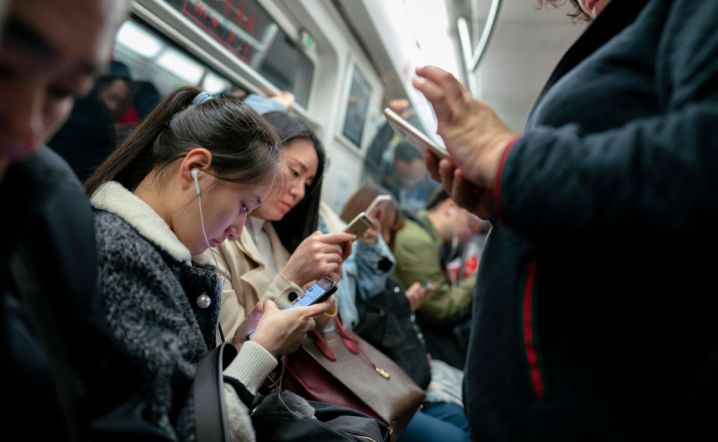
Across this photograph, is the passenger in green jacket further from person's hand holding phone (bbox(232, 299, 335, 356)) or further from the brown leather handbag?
person's hand holding phone (bbox(232, 299, 335, 356))

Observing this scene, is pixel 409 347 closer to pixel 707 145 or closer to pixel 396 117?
pixel 396 117

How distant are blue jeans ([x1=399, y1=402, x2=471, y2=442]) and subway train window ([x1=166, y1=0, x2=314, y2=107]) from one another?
6.75 ft

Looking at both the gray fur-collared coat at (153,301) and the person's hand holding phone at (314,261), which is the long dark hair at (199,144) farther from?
the person's hand holding phone at (314,261)

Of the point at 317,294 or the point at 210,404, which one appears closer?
the point at 210,404

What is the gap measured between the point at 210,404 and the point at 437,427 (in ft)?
4.34

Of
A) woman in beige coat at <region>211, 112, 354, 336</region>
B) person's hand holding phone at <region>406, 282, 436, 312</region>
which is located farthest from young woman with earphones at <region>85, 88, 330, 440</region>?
person's hand holding phone at <region>406, 282, 436, 312</region>

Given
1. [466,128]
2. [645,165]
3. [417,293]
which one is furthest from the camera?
[417,293]

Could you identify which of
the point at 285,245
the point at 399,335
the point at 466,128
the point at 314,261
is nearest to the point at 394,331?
the point at 399,335

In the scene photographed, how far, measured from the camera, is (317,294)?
54.7 inches

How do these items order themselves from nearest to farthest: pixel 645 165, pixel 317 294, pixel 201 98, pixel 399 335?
pixel 645 165 < pixel 201 98 < pixel 317 294 < pixel 399 335

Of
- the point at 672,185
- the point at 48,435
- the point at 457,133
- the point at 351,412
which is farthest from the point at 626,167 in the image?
the point at 351,412

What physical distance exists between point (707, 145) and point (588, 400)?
14.2 inches

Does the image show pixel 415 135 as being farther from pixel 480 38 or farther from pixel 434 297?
pixel 480 38

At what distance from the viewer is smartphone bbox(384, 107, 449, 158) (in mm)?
826
